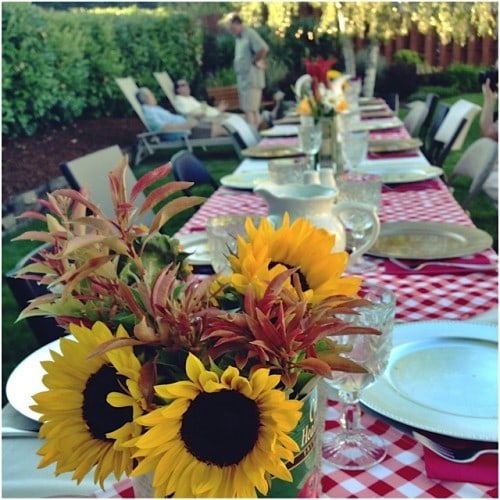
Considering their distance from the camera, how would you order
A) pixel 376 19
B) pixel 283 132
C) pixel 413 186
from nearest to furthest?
pixel 413 186
pixel 283 132
pixel 376 19

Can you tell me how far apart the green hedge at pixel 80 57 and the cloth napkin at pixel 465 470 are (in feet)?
18.1

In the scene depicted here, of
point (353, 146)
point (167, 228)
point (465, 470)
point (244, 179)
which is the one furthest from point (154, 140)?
point (465, 470)

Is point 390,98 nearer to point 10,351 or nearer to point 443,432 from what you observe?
point 10,351

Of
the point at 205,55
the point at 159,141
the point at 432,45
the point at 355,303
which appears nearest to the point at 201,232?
the point at 355,303

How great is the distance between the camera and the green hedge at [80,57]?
5906 millimetres

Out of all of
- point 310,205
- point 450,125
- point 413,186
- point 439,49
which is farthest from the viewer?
point 439,49

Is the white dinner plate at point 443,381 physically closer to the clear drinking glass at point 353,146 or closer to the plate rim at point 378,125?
the clear drinking glass at point 353,146

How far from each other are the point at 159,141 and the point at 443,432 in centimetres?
687

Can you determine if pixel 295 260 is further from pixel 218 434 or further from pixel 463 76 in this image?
pixel 463 76

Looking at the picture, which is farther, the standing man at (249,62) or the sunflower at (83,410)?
the standing man at (249,62)

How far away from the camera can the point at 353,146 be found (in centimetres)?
233

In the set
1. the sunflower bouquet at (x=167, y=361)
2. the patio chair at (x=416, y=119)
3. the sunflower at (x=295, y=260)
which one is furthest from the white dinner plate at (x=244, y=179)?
the patio chair at (x=416, y=119)

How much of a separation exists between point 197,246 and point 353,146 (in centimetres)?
92

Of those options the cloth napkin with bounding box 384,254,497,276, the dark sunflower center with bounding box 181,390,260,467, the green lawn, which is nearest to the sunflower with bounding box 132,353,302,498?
the dark sunflower center with bounding box 181,390,260,467
